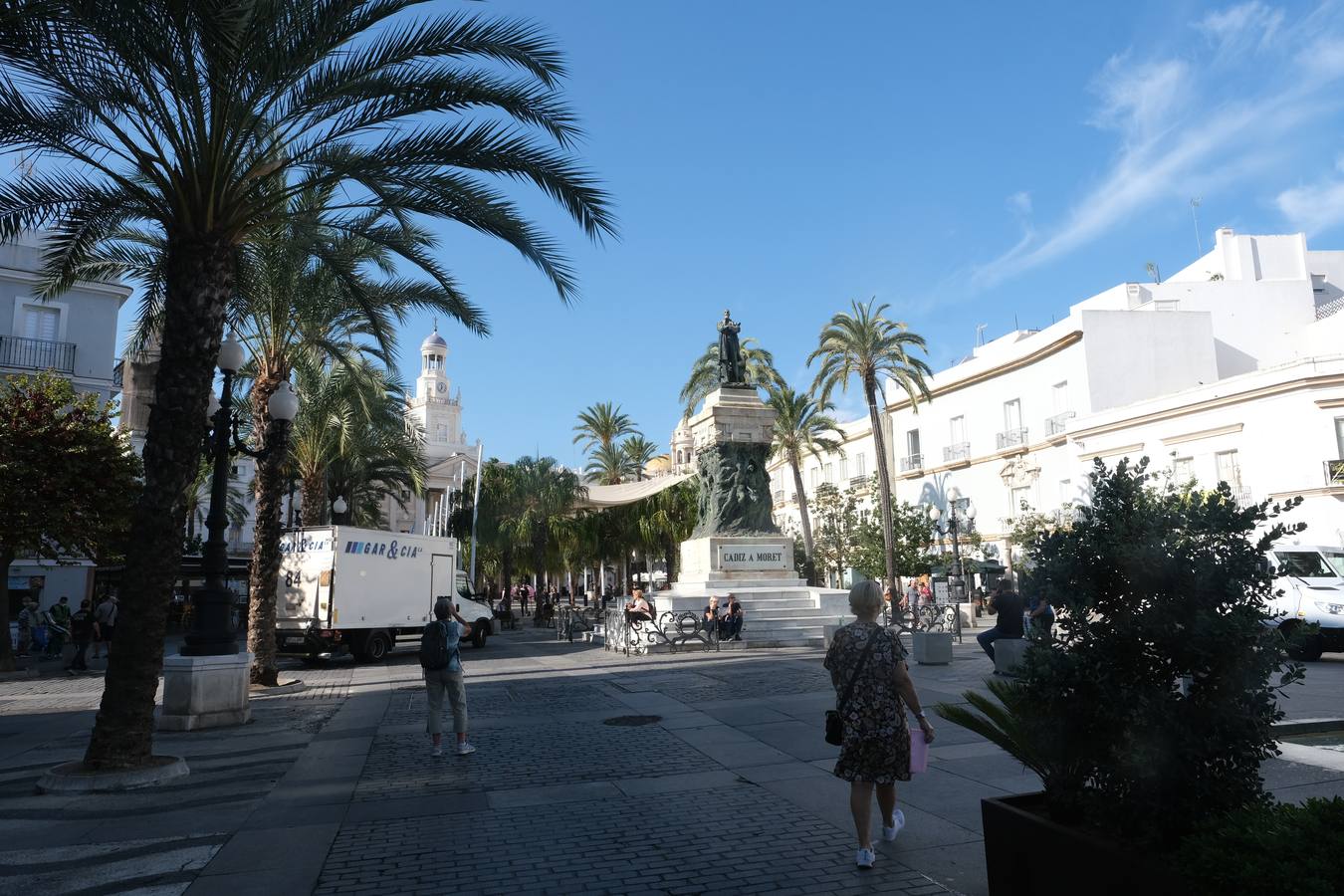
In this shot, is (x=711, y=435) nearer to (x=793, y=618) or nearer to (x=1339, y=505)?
(x=793, y=618)

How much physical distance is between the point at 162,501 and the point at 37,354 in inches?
1047

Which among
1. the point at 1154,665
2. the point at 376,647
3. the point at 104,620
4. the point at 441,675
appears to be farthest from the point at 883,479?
the point at 1154,665

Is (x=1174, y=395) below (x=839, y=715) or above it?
above

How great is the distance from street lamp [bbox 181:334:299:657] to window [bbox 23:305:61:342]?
21.9 meters

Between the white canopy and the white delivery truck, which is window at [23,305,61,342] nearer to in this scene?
the white delivery truck

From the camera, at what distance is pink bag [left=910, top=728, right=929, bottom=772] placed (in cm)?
486

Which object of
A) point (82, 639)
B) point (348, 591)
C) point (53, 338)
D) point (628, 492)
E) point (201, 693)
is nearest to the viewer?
point (201, 693)

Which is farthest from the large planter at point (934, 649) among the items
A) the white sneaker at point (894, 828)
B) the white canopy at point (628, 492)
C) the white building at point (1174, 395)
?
the white building at point (1174, 395)

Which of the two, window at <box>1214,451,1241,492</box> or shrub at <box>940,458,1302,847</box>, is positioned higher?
window at <box>1214,451,1241,492</box>

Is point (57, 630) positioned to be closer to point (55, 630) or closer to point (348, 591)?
point (55, 630)

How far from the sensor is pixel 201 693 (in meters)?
10.3

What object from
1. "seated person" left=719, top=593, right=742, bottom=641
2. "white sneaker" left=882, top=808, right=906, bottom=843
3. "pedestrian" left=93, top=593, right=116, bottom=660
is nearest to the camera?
"white sneaker" left=882, top=808, right=906, bottom=843

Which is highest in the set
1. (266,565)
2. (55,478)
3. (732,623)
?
(55,478)

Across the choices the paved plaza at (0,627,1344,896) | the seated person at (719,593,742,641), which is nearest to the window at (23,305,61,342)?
the paved plaza at (0,627,1344,896)
